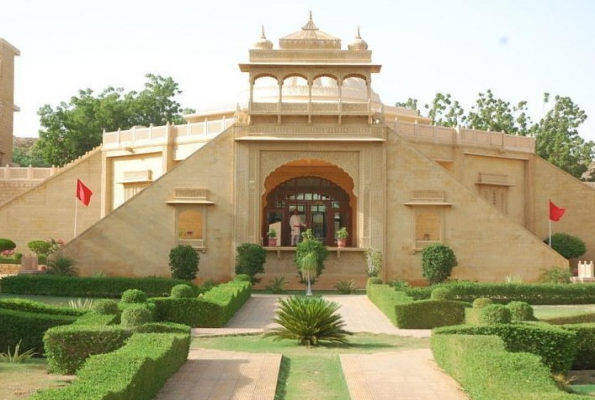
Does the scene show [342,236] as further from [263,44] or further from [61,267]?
[61,267]

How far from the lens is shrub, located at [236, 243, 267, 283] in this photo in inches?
1156

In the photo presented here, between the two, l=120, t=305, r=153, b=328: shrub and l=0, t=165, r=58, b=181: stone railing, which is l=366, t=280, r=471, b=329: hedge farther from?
l=0, t=165, r=58, b=181: stone railing

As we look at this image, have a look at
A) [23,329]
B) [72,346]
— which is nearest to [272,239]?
[23,329]

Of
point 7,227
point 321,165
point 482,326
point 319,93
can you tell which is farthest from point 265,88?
point 482,326

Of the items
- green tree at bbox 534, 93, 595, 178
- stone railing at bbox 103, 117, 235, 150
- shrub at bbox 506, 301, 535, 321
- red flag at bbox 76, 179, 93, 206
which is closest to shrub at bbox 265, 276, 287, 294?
stone railing at bbox 103, 117, 235, 150

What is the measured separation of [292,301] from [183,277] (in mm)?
14532

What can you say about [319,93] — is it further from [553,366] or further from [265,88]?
[553,366]

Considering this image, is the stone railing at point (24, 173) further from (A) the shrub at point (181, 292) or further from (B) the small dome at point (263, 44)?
(A) the shrub at point (181, 292)

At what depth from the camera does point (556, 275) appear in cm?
2947

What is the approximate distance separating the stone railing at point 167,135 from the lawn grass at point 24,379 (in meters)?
20.9

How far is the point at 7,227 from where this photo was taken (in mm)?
36344

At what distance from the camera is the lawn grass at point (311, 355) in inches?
435

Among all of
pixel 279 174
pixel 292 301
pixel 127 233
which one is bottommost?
A: pixel 292 301

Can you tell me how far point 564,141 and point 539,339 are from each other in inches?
1573
